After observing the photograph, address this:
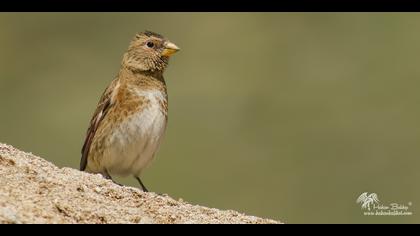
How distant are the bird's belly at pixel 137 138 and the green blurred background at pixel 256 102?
6725 mm

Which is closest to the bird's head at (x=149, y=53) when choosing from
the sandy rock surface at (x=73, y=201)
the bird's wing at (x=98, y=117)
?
the bird's wing at (x=98, y=117)

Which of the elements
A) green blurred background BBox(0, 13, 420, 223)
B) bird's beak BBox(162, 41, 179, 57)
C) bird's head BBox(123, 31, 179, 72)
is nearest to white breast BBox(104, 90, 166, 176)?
bird's head BBox(123, 31, 179, 72)

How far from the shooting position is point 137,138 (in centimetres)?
1002

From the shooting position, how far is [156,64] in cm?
1065

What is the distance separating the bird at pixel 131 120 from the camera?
10031 mm

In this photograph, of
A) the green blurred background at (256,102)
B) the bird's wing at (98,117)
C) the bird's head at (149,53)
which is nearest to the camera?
the bird's wing at (98,117)

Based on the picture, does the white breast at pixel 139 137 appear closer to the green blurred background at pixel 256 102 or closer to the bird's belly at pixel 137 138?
the bird's belly at pixel 137 138

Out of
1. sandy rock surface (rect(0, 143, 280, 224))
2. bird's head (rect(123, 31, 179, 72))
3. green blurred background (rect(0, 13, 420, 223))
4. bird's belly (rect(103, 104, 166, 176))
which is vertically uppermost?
green blurred background (rect(0, 13, 420, 223))

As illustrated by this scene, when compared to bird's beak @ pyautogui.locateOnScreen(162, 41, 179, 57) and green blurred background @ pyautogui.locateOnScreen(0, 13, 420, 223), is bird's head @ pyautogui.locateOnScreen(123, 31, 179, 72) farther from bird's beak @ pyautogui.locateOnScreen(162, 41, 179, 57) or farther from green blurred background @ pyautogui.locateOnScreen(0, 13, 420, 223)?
green blurred background @ pyautogui.locateOnScreen(0, 13, 420, 223)

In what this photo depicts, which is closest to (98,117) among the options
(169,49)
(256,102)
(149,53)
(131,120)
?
(131,120)

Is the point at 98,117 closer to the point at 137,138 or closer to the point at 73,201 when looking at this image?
the point at 137,138

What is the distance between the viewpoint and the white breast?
9.99 metres

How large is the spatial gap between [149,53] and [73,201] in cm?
357
